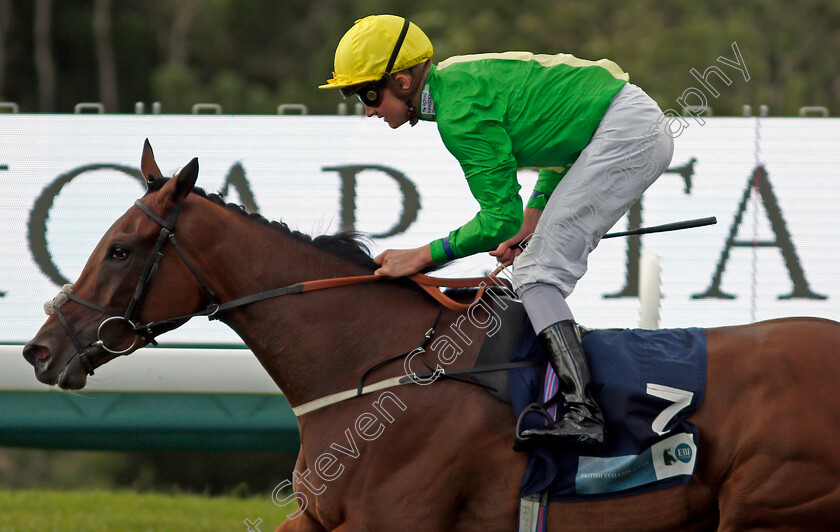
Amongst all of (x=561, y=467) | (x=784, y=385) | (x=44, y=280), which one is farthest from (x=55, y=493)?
(x=784, y=385)

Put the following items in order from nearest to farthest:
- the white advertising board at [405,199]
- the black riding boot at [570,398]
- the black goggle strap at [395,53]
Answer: the black riding boot at [570,398]
the black goggle strap at [395,53]
the white advertising board at [405,199]

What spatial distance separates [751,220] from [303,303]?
116 inches

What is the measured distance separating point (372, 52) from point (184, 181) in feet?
2.62

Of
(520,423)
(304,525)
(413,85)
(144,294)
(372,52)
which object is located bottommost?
(304,525)

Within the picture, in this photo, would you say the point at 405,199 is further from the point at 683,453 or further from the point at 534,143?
the point at 683,453

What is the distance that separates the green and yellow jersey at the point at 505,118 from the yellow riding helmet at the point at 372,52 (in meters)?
0.13

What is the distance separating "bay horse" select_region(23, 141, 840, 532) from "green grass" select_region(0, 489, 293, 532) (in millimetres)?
2575

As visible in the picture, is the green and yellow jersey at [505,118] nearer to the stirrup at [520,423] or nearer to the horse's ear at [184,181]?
the stirrup at [520,423]

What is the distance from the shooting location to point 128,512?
619cm

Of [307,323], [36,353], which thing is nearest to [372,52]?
[307,323]

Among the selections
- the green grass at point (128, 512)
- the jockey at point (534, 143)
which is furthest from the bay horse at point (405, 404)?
the green grass at point (128, 512)

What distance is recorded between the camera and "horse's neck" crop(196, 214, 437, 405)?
343cm

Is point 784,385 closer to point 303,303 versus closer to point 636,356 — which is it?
point 636,356

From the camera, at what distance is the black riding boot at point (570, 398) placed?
3176 mm
